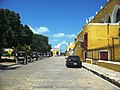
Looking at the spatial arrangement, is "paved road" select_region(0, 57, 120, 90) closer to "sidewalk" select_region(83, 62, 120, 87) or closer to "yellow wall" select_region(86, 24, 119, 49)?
"sidewalk" select_region(83, 62, 120, 87)

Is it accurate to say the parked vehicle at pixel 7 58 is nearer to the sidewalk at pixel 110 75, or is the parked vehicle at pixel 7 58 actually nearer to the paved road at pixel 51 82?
the sidewalk at pixel 110 75

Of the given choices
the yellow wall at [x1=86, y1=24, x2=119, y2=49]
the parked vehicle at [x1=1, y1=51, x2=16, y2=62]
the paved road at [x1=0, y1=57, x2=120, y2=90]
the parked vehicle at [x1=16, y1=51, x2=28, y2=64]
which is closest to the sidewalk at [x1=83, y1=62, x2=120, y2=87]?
the paved road at [x1=0, y1=57, x2=120, y2=90]

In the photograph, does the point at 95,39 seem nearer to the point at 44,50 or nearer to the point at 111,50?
the point at 111,50

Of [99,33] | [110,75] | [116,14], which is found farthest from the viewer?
[116,14]

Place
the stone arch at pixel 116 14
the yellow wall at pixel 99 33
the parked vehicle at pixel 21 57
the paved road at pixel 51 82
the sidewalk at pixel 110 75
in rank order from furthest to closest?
the stone arch at pixel 116 14 → the yellow wall at pixel 99 33 → the parked vehicle at pixel 21 57 → the sidewalk at pixel 110 75 → the paved road at pixel 51 82

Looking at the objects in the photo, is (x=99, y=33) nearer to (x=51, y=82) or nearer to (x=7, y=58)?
(x=7, y=58)

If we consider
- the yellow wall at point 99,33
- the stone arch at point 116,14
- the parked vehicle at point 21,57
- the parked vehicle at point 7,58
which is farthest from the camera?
the stone arch at point 116,14

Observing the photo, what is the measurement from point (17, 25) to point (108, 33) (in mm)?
17259

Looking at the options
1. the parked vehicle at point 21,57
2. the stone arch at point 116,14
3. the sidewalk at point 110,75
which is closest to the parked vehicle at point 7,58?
the parked vehicle at point 21,57

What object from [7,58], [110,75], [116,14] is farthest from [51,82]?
[7,58]

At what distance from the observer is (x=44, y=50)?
130 m

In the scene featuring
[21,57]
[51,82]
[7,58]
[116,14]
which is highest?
[116,14]

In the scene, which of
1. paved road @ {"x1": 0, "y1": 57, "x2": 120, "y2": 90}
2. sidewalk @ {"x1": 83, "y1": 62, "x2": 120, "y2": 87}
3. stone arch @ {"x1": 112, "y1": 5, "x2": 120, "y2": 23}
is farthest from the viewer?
stone arch @ {"x1": 112, "y1": 5, "x2": 120, "y2": 23}

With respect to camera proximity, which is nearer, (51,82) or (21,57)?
(51,82)
